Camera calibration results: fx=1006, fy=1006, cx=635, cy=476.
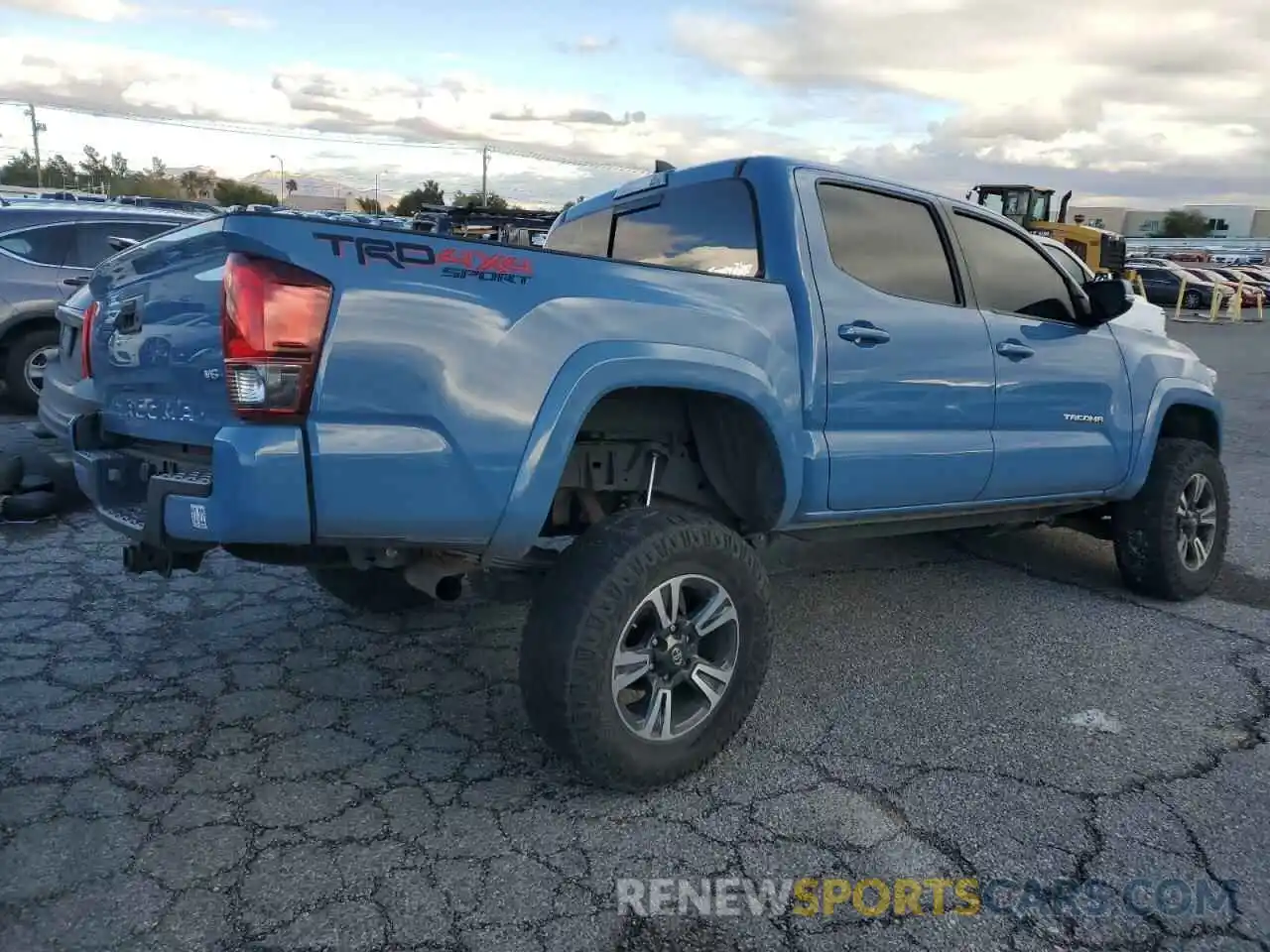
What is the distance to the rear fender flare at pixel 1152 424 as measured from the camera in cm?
481

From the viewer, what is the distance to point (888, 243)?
12.7 feet

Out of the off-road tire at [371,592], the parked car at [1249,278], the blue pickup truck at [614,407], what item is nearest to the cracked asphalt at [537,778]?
the off-road tire at [371,592]

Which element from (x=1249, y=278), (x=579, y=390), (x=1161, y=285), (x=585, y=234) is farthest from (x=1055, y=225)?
(x=579, y=390)

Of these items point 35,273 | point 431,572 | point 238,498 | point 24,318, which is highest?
point 35,273

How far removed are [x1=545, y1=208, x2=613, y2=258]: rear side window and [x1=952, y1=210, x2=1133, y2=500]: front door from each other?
1.48 m

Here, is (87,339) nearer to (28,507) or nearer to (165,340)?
(165,340)

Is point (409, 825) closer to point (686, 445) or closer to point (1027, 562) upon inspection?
point (686, 445)

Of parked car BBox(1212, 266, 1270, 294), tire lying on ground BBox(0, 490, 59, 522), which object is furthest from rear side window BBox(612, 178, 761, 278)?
parked car BBox(1212, 266, 1270, 294)

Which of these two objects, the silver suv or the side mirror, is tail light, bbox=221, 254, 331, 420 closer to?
the side mirror

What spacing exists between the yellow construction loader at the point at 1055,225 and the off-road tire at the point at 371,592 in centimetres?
2288

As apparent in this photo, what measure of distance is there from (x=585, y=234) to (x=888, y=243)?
4.47 ft

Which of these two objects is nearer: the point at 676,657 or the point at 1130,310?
the point at 676,657

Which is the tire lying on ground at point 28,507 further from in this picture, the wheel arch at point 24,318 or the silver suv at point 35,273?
the wheel arch at point 24,318

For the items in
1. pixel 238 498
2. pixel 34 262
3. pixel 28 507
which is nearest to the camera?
pixel 238 498
